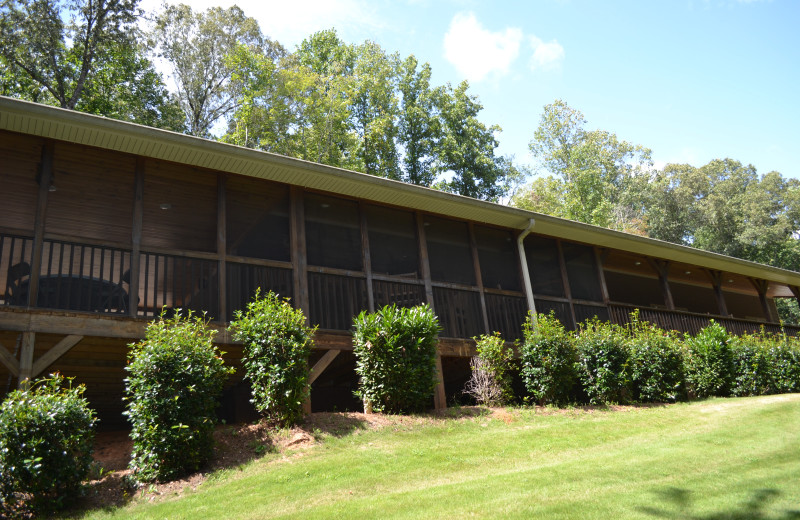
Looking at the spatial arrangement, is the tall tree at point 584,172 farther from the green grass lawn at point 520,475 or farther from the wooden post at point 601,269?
the green grass lawn at point 520,475

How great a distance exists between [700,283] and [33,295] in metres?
20.5

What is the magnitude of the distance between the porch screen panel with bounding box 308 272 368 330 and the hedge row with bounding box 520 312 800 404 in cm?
332

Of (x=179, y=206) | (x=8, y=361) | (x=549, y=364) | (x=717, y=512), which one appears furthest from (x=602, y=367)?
(x=8, y=361)

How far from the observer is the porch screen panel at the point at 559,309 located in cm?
1371

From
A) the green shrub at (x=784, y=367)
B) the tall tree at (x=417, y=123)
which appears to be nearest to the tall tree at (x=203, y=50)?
the tall tree at (x=417, y=123)

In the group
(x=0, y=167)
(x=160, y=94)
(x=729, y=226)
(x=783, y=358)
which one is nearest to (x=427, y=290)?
(x=0, y=167)

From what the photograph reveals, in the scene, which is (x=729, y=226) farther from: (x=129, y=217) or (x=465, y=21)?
(x=129, y=217)

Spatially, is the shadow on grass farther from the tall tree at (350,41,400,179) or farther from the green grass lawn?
the tall tree at (350,41,400,179)

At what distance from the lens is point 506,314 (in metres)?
12.8

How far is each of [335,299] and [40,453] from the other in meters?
5.22

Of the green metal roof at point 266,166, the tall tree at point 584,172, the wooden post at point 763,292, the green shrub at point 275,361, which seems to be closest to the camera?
the green metal roof at point 266,166

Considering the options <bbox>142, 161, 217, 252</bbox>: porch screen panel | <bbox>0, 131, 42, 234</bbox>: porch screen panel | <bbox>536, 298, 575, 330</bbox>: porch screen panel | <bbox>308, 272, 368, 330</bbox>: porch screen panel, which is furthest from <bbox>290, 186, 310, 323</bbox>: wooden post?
<bbox>536, 298, 575, 330</bbox>: porch screen panel

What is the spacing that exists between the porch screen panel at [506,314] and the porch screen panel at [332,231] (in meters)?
3.04

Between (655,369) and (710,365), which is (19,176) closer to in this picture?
(655,369)
